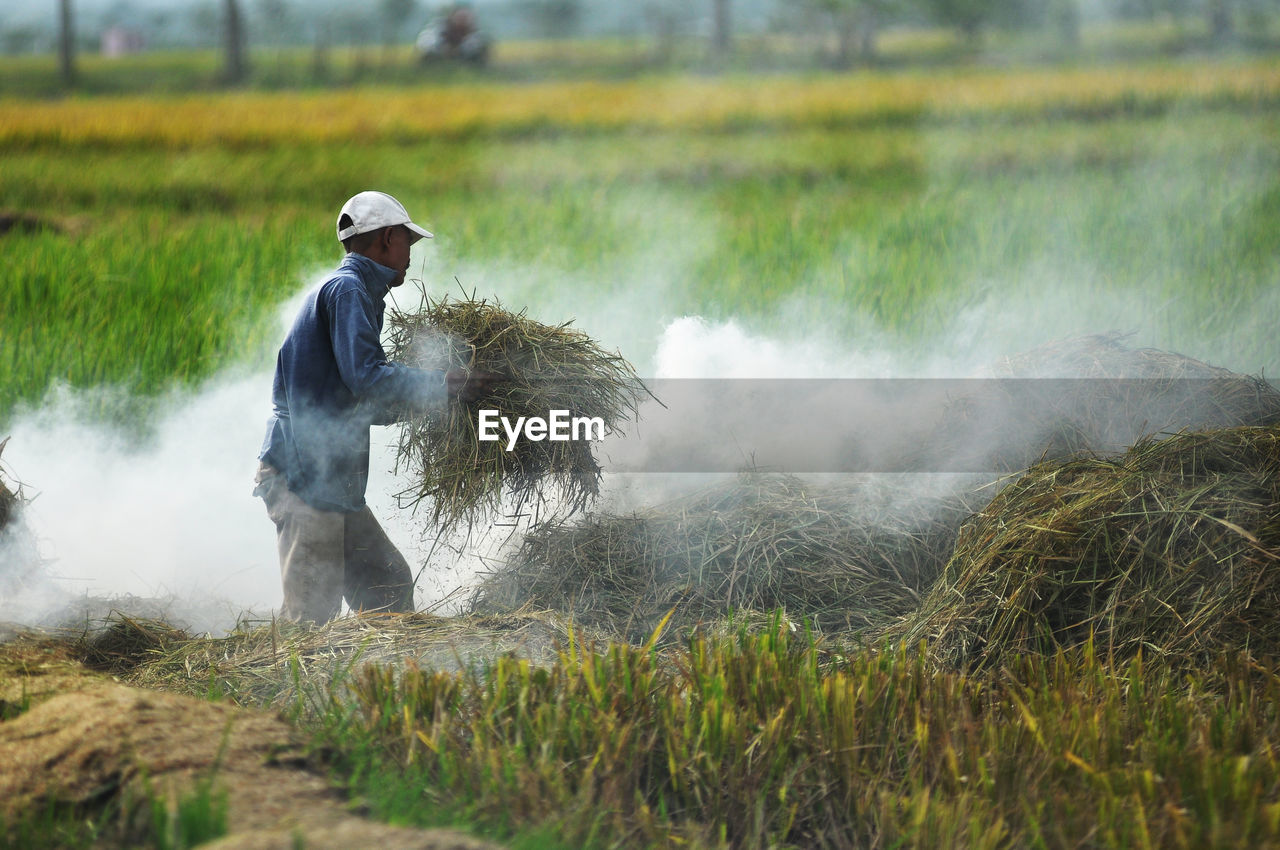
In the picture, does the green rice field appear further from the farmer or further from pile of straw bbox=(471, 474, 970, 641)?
the farmer

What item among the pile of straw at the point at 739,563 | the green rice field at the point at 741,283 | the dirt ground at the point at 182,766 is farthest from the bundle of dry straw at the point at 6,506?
the dirt ground at the point at 182,766

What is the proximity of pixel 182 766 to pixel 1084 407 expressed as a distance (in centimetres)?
324

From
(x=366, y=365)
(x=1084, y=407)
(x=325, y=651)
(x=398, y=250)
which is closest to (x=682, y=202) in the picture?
(x=1084, y=407)

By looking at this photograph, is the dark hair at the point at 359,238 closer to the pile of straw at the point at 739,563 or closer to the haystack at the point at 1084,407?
the pile of straw at the point at 739,563

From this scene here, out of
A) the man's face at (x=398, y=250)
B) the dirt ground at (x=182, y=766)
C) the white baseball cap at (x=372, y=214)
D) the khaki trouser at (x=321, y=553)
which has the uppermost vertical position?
the white baseball cap at (x=372, y=214)

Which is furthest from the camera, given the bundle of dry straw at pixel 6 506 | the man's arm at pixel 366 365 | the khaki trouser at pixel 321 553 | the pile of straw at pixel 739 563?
Answer: the bundle of dry straw at pixel 6 506

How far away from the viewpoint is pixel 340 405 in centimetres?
358

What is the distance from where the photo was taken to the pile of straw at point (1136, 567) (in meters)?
3.19

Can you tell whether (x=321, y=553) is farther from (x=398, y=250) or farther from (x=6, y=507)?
(x=6, y=507)

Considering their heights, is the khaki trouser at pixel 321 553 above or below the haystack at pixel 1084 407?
below

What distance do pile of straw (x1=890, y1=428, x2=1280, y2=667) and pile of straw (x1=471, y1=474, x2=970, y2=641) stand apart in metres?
0.33

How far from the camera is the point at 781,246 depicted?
7.54 meters

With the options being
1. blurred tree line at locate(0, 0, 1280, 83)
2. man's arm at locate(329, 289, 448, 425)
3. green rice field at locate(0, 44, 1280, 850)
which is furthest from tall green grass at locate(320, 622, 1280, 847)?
blurred tree line at locate(0, 0, 1280, 83)

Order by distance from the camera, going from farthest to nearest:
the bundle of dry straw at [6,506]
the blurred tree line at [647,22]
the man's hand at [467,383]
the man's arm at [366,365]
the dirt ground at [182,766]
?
the blurred tree line at [647,22] → the bundle of dry straw at [6,506] → the man's hand at [467,383] → the man's arm at [366,365] → the dirt ground at [182,766]
